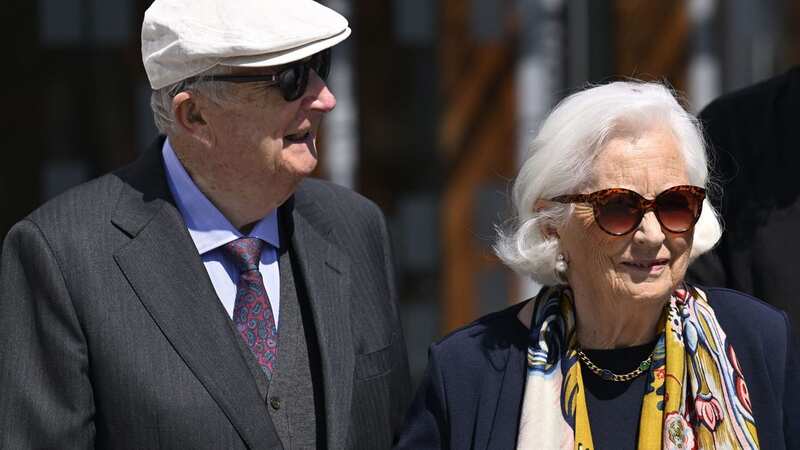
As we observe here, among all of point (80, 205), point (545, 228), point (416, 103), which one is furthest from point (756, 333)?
point (416, 103)

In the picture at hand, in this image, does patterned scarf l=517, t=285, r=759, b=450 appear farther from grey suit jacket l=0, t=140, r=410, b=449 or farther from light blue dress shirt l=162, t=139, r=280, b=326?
light blue dress shirt l=162, t=139, r=280, b=326

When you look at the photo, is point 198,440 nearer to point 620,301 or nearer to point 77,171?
point 620,301

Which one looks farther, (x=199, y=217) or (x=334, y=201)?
(x=334, y=201)

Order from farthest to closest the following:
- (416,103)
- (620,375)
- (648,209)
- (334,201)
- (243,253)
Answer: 1. (416,103)
2. (334,201)
3. (243,253)
4. (620,375)
5. (648,209)

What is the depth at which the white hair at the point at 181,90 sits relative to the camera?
8.43ft

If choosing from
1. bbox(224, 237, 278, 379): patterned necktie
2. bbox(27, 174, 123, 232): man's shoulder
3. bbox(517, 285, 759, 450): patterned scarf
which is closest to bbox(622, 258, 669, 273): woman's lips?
bbox(517, 285, 759, 450): patterned scarf

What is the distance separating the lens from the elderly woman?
2.44 metres

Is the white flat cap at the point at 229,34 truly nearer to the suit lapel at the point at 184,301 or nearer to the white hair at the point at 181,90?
the white hair at the point at 181,90

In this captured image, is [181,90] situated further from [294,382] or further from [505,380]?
[505,380]

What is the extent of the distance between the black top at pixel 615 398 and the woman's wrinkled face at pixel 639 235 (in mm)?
141

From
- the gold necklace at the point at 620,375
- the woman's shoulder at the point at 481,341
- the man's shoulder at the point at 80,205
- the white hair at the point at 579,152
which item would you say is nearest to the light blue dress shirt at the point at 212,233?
the man's shoulder at the point at 80,205

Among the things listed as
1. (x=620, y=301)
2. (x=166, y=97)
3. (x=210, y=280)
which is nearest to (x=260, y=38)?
(x=166, y=97)

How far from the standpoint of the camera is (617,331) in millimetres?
2539

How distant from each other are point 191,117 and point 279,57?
0.23 metres
